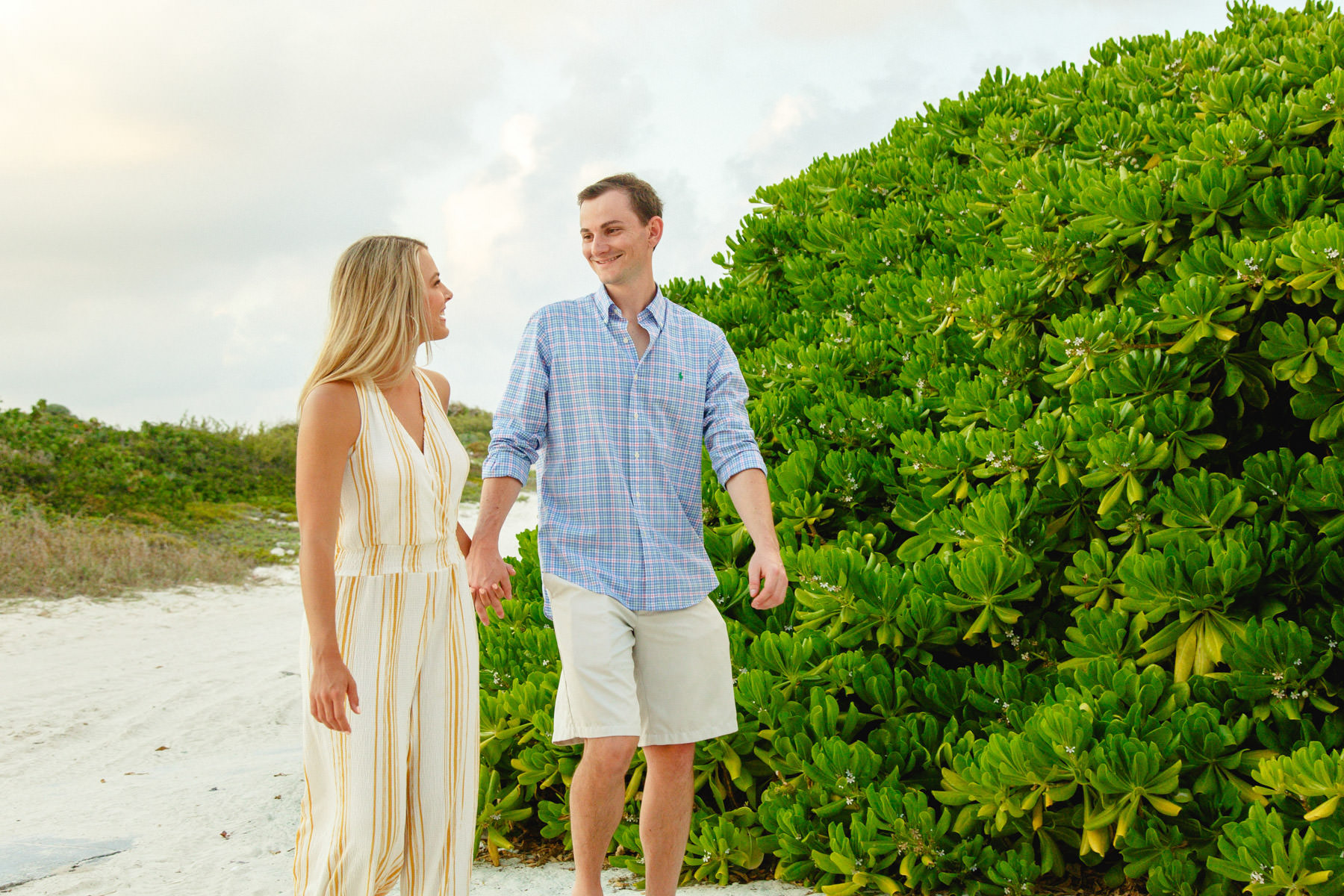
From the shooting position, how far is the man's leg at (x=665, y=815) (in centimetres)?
287

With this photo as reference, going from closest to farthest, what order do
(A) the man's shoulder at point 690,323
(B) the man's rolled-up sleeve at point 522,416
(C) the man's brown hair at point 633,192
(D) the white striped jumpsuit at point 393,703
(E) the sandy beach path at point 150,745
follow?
(D) the white striped jumpsuit at point 393,703, (B) the man's rolled-up sleeve at point 522,416, (C) the man's brown hair at point 633,192, (A) the man's shoulder at point 690,323, (E) the sandy beach path at point 150,745

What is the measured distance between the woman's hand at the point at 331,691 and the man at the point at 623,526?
0.61 meters

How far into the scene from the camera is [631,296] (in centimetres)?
298

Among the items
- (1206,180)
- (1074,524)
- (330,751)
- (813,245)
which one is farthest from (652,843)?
(813,245)

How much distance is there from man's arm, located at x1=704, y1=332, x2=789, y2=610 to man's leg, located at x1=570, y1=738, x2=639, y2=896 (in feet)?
1.83

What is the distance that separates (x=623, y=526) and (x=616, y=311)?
0.63 m

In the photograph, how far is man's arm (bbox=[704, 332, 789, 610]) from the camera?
2.77m

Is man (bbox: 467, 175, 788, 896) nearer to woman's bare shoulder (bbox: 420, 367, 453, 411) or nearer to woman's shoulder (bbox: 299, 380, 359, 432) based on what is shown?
woman's bare shoulder (bbox: 420, 367, 453, 411)

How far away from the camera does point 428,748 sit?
7.77 feet

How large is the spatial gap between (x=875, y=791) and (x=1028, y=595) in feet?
2.73

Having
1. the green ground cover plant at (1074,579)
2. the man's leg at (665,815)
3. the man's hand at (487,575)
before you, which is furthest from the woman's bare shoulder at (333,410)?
the green ground cover plant at (1074,579)

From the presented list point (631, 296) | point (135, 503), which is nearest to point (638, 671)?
point (631, 296)

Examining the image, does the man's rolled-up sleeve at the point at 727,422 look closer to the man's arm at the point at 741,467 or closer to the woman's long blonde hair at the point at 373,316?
the man's arm at the point at 741,467

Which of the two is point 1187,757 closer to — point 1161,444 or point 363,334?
point 1161,444
